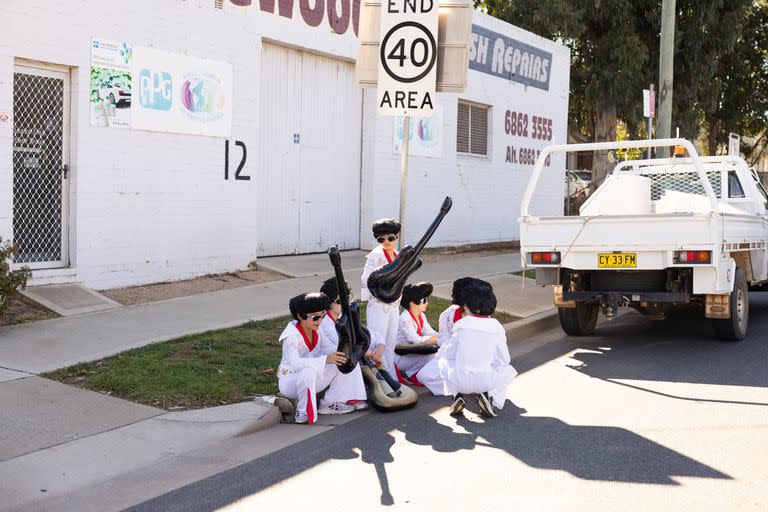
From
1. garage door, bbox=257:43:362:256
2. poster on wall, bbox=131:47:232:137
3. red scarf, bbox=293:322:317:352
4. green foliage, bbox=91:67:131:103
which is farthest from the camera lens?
garage door, bbox=257:43:362:256

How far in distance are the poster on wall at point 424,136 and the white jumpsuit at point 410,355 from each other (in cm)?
848

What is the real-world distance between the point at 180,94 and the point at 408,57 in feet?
14.9

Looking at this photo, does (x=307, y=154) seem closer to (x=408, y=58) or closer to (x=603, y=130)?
(x=408, y=58)

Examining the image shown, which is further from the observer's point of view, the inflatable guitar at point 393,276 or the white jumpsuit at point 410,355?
the white jumpsuit at point 410,355

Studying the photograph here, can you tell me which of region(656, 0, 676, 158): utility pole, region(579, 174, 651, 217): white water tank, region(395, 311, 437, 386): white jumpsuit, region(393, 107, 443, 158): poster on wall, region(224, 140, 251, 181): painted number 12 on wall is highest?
region(656, 0, 676, 158): utility pole

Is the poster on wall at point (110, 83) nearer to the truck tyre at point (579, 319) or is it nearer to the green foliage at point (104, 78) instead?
the green foliage at point (104, 78)

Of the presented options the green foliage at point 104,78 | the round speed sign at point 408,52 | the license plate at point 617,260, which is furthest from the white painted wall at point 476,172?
the round speed sign at point 408,52

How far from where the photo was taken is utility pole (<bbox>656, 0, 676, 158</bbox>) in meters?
16.6

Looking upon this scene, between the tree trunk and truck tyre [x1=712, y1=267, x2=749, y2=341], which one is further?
the tree trunk

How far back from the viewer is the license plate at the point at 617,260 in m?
9.11

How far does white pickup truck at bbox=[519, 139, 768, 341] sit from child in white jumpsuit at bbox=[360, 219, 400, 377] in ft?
7.83

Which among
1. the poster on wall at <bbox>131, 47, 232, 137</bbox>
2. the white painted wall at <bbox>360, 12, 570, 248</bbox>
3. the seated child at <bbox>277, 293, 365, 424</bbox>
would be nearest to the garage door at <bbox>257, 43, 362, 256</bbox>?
the white painted wall at <bbox>360, 12, 570, 248</bbox>

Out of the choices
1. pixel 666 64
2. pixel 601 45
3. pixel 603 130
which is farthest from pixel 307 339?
pixel 603 130

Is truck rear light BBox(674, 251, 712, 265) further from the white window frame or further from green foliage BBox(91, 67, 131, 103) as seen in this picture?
the white window frame
